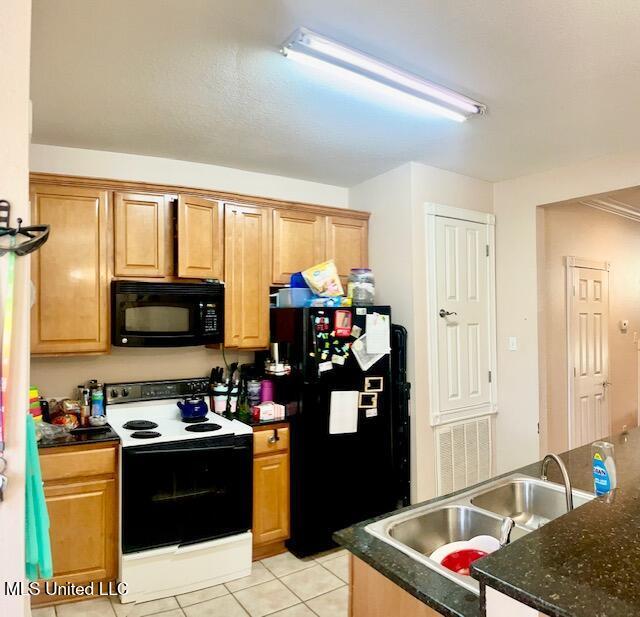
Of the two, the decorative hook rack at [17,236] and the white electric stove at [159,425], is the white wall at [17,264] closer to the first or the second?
the decorative hook rack at [17,236]

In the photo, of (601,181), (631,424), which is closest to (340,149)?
(601,181)

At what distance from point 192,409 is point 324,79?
200cm

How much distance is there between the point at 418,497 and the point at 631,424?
3.12 m

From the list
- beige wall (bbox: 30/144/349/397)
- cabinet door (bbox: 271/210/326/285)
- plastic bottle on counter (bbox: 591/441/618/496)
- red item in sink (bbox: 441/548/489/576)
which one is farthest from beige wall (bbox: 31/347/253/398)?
plastic bottle on counter (bbox: 591/441/618/496)

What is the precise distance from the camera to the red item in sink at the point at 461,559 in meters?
1.31

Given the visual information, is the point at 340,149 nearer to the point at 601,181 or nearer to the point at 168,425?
the point at 601,181

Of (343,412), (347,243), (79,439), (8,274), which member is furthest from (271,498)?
(8,274)

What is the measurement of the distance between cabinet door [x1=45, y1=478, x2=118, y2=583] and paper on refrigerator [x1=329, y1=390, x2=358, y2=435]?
1287mm

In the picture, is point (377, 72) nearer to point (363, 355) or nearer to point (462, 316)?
point (363, 355)

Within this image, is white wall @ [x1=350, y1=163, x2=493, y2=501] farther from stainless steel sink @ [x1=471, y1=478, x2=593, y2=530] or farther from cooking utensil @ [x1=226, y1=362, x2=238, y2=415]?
stainless steel sink @ [x1=471, y1=478, x2=593, y2=530]

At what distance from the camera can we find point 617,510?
3.48 feet

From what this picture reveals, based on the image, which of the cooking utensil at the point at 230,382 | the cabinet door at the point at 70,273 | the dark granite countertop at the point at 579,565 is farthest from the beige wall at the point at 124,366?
the dark granite countertop at the point at 579,565

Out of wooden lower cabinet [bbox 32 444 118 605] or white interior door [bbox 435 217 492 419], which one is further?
white interior door [bbox 435 217 492 419]

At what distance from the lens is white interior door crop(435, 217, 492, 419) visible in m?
3.39
